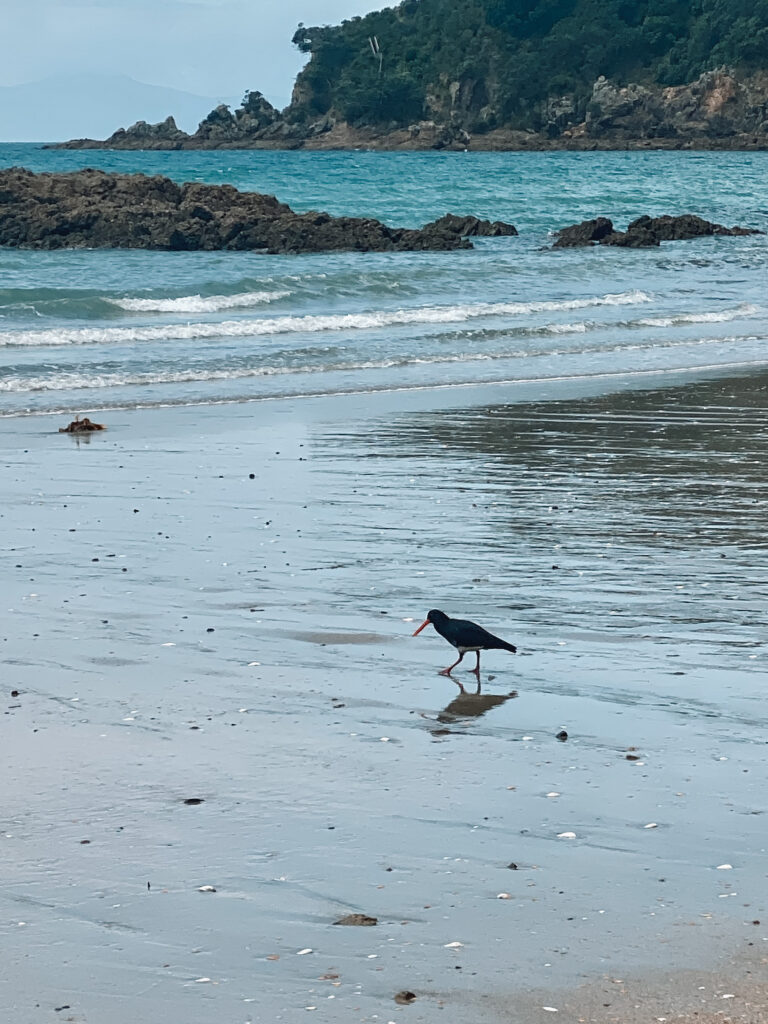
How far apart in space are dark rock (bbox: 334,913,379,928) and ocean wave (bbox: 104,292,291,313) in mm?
21481

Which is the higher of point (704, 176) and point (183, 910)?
point (704, 176)

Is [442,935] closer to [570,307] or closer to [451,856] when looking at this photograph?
[451,856]

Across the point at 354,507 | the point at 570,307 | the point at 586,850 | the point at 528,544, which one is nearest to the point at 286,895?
the point at 586,850

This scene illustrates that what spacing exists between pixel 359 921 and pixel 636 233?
40.4 metres

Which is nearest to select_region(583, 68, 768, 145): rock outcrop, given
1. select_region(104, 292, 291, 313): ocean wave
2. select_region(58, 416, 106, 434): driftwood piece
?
select_region(104, 292, 291, 313): ocean wave

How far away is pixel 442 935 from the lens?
432cm

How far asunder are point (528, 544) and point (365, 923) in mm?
4931

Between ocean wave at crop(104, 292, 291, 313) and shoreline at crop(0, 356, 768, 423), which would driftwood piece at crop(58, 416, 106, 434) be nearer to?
shoreline at crop(0, 356, 768, 423)

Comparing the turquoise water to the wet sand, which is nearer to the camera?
the wet sand

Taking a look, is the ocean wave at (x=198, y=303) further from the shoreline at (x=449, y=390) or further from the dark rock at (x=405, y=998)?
the dark rock at (x=405, y=998)

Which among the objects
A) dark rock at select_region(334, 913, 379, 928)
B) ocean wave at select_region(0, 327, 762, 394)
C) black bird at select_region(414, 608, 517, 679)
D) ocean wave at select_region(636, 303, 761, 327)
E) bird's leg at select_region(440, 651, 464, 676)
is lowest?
dark rock at select_region(334, 913, 379, 928)

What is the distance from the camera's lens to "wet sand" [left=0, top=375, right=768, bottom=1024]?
13.6 feet

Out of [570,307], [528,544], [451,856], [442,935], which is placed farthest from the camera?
[570,307]

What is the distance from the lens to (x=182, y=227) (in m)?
40.5
